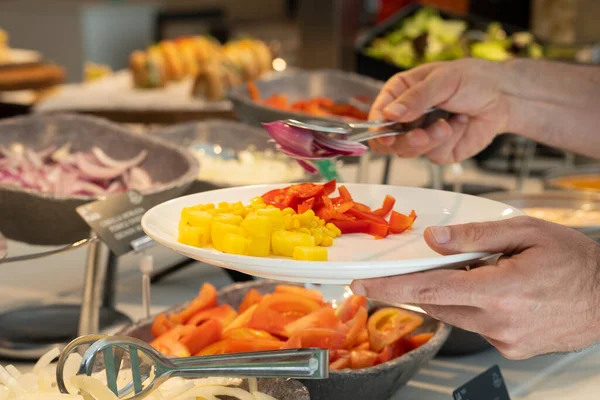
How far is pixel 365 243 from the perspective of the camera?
2.99 ft

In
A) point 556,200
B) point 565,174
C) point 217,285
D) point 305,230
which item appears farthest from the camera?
point 565,174

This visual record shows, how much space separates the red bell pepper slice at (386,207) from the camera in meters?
0.99

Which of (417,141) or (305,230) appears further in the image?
(417,141)

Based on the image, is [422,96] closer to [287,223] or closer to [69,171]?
[287,223]

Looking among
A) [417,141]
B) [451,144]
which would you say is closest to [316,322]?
[417,141]

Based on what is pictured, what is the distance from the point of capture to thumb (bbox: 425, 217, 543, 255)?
0.82 meters

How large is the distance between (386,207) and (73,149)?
100 centimetres

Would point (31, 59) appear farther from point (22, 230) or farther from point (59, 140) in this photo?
point (22, 230)

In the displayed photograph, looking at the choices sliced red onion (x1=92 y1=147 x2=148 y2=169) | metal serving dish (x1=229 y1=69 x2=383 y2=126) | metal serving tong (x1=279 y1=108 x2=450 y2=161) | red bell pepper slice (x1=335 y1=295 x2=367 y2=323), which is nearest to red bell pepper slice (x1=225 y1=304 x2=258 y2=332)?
red bell pepper slice (x1=335 y1=295 x2=367 y2=323)

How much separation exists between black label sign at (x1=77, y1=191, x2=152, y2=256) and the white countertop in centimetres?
34

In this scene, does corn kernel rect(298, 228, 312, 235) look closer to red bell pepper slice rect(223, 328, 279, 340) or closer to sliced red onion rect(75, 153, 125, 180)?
red bell pepper slice rect(223, 328, 279, 340)

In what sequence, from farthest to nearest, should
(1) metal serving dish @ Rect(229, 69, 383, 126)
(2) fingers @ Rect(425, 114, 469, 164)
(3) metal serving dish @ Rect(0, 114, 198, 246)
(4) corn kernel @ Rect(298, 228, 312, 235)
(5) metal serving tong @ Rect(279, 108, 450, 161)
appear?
(1) metal serving dish @ Rect(229, 69, 383, 126) < (2) fingers @ Rect(425, 114, 469, 164) < (3) metal serving dish @ Rect(0, 114, 198, 246) < (5) metal serving tong @ Rect(279, 108, 450, 161) < (4) corn kernel @ Rect(298, 228, 312, 235)

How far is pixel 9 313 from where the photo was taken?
4.83ft

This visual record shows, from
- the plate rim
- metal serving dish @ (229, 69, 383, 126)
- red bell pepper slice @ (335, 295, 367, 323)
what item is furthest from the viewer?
metal serving dish @ (229, 69, 383, 126)
